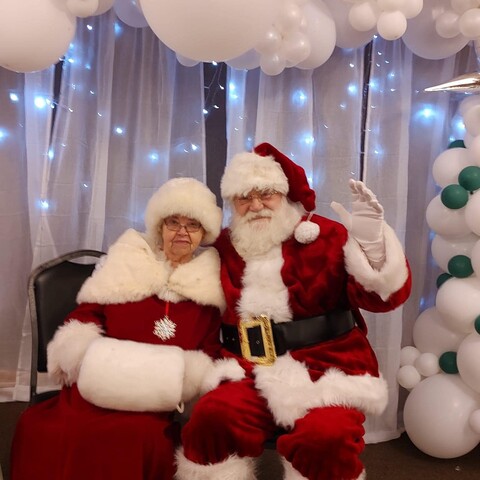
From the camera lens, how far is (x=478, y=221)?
212 cm

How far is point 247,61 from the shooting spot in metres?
2.31

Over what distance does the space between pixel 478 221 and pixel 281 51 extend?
1.05 metres

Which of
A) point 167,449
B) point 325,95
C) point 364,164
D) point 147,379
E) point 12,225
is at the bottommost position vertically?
point 167,449

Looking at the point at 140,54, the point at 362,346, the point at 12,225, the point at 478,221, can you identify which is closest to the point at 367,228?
the point at 362,346

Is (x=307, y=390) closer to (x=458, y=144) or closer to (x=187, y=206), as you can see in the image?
(x=187, y=206)

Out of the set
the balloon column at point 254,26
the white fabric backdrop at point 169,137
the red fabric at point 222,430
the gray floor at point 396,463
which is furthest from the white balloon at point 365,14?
the gray floor at point 396,463

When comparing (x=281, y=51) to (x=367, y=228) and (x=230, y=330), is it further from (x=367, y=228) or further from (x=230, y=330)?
(x=230, y=330)

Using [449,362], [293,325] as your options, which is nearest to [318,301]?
[293,325]

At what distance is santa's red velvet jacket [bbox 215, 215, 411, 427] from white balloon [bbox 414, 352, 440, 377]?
51cm

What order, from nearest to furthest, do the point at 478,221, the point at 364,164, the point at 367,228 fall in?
the point at 367,228, the point at 478,221, the point at 364,164

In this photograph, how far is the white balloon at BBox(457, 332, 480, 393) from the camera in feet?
7.04

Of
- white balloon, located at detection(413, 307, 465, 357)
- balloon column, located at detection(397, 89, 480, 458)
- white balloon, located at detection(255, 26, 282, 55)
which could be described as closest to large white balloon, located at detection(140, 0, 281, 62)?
white balloon, located at detection(255, 26, 282, 55)

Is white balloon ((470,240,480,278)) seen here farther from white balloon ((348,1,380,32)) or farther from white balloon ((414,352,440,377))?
white balloon ((348,1,380,32))

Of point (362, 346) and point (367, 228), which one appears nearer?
point (367, 228)
